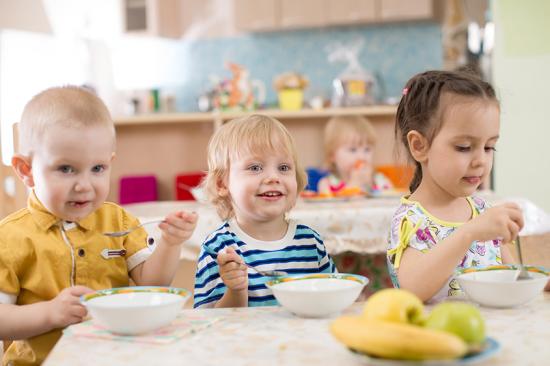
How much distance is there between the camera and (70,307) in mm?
1122

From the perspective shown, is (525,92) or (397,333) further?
(525,92)

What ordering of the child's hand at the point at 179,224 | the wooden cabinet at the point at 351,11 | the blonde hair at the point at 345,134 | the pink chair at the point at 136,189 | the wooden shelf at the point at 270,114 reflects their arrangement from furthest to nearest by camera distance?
the wooden cabinet at the point at 351,11 → the pink chair at the point at 136,189 → the wooden shelf at the point at 270,114 → the blonde hair at the point at 345,134 → the child's hand at the point at 179,224

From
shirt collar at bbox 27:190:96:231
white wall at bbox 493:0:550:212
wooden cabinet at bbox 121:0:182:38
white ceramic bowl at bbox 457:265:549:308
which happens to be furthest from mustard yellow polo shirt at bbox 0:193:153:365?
wooden cabinet at bbox 121:0:182:38

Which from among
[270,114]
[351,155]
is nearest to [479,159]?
[351,155]

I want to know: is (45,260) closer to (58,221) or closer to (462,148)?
(58,221)

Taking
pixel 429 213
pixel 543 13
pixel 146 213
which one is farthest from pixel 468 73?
pixel 543 13

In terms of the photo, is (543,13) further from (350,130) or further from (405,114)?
(405,114)

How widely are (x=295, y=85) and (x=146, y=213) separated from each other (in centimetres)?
205

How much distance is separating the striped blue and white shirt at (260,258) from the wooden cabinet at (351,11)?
10.9ft

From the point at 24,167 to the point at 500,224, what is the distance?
819mm

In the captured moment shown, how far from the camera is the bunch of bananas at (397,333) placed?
75 centimetres

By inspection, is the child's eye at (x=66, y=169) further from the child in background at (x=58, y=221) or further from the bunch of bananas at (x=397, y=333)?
the bunch of bananas at (x=397, y=333)

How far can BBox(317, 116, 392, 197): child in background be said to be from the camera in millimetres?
3214

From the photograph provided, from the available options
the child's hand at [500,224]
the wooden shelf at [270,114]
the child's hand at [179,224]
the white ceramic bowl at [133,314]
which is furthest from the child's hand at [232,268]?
the wooden shelf at [270,114]
